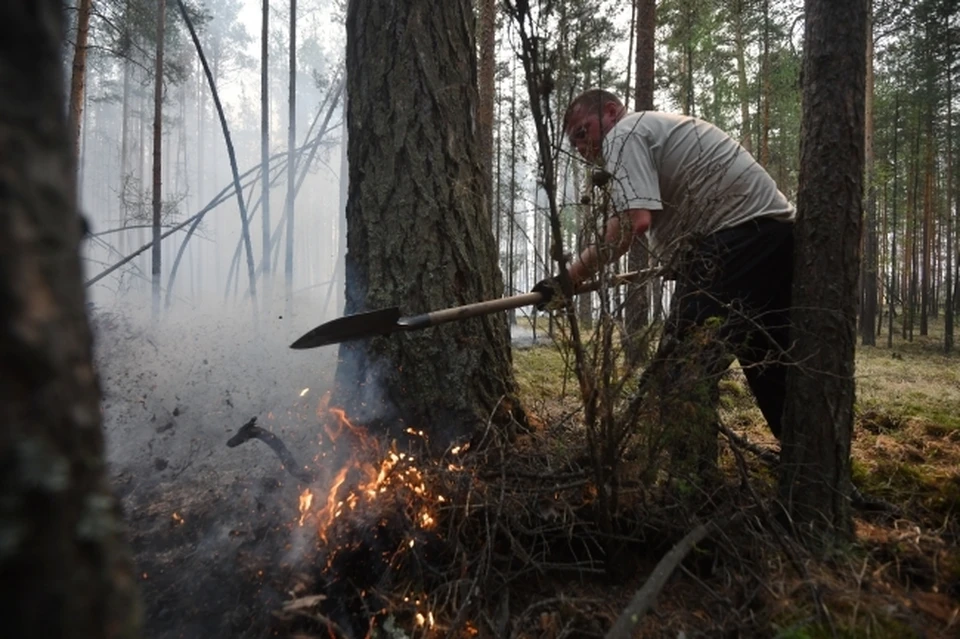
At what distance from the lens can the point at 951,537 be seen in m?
2.07

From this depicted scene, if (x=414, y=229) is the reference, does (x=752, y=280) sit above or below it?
below

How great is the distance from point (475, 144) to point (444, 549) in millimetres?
2238

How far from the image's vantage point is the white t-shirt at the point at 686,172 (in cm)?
248

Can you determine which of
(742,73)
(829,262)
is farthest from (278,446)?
(742,73)

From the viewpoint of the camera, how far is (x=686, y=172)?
261cm

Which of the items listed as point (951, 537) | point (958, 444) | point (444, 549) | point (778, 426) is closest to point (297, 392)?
point (444, 549)

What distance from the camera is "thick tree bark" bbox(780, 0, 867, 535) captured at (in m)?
2.08

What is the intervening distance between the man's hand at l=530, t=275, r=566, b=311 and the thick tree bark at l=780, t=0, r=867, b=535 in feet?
3.39

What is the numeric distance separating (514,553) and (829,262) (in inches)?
69.4

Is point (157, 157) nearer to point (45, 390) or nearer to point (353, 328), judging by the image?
point (353, 328)

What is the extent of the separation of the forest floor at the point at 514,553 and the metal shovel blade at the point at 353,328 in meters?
0.56

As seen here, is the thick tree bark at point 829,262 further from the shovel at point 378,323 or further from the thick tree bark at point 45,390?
the thick tree bark at point 45,390

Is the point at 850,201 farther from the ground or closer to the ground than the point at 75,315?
farther from the ground

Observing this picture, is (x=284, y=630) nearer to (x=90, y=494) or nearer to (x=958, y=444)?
(x=90, y=494)
